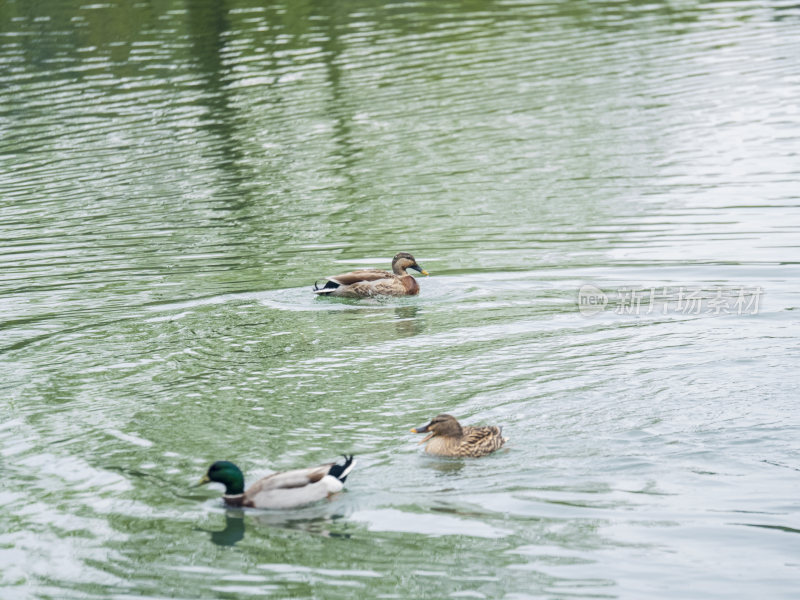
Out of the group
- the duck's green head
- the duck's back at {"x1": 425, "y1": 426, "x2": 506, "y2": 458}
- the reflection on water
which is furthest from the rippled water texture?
the duck's green head

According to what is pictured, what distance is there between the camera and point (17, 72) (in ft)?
110

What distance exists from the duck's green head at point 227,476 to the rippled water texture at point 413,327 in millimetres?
236

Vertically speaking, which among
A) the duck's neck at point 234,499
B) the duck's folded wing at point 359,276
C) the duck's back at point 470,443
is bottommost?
the duck's neck at point 234,499

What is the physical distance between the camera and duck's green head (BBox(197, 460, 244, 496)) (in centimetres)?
962

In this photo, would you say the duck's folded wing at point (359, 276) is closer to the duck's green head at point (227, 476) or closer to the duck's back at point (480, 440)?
the duck's back at point (480, 440)

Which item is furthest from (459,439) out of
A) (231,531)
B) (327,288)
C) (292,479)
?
(327,288)

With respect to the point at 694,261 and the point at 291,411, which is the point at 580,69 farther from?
the point at 291,411

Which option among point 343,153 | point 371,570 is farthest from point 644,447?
point 343,153

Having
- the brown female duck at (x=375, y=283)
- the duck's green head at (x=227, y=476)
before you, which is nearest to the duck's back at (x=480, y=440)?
the duck's green head at (x=227, y=476)

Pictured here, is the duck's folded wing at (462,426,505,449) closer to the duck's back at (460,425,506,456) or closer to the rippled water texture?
the duck's back at (460,425,506,456)

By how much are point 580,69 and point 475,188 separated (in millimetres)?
10436

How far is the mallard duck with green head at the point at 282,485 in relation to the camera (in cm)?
950

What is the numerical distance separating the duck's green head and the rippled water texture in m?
0.24

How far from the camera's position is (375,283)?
50.8 ft
